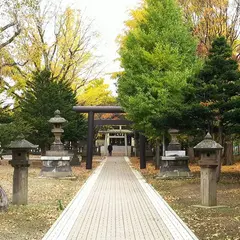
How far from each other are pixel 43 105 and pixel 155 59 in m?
8.46

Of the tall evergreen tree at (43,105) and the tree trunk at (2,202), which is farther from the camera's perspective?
the tall evergreen tree at (43,105)

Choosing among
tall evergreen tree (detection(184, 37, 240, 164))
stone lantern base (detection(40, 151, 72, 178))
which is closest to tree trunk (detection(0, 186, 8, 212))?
tall evergreen tree (detection(184, 37, 240, 164))

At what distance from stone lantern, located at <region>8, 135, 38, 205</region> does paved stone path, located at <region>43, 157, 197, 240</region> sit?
139 cm

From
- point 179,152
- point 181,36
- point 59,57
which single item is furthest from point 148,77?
point 59,57

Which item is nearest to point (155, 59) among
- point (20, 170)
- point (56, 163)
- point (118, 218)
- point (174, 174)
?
point (174, 174)

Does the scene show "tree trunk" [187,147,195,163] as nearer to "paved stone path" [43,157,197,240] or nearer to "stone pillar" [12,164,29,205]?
"paved stone path" [43,157,197,240]

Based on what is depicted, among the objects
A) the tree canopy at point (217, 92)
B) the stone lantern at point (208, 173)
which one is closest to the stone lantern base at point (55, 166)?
the tree canopy at point (217, 92)

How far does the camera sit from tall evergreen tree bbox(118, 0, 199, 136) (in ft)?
68.4

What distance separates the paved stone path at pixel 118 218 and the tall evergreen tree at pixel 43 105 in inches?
452

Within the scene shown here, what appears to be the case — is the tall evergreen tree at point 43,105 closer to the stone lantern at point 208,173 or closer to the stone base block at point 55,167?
the stone base block at point 55,167

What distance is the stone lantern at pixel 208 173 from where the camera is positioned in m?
11.2

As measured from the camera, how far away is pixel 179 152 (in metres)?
20.5

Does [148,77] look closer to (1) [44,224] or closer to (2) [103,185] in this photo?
(2) [103,185]

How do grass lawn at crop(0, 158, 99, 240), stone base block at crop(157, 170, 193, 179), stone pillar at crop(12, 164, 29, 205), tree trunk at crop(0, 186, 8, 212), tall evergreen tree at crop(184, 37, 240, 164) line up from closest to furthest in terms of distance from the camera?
grass lawn at crop(0, 158, 99, 240), tree trunk at crop(0, 186, 8, 212), stone pillar at crop(12, 164, 29, 205), tall evergreen tree at crop(184, 37, 240, 164), stone base block at crop(157, 170, 193, 179)
